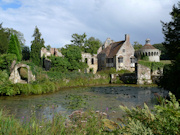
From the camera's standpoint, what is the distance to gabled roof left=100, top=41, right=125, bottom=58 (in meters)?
40.5

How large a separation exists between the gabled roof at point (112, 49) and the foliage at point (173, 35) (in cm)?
2207

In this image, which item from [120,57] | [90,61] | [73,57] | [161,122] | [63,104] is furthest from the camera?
[90,61]

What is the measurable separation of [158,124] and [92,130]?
2432 mm

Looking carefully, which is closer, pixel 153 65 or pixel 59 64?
pixel 59 64

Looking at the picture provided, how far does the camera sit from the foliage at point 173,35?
16.9 m

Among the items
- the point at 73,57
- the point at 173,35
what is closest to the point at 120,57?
the point at 73,57

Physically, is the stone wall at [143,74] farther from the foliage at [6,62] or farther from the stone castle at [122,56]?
the foliage at [6,62]

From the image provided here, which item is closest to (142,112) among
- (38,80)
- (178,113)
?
(178,113)

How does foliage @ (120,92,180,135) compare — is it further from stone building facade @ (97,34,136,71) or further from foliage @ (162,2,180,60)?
stone building facade @ (97,34,136,71)

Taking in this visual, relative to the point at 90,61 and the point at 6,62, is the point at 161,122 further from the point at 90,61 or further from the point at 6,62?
the point at 90,61

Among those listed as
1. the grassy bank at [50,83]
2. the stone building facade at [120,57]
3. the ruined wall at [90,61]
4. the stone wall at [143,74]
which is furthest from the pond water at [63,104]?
the ruined wall at [90,61]

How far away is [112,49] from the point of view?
42719 mm

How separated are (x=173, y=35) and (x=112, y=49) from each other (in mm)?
25656

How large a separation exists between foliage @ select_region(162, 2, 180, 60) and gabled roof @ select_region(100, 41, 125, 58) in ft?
72.4
